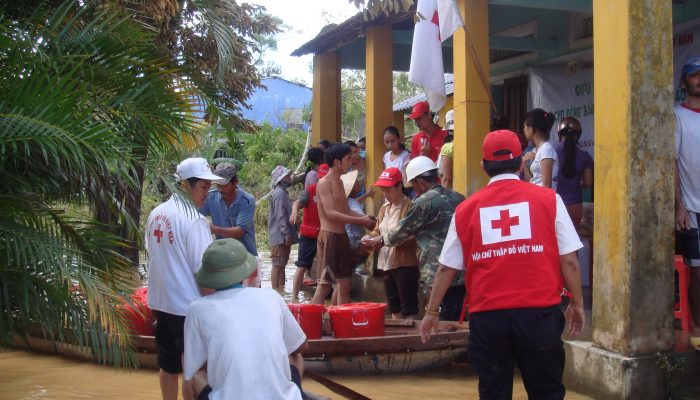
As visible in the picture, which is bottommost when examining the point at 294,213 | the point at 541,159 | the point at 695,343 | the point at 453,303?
the point at 695,343

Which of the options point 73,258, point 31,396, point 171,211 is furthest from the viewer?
point 31,396

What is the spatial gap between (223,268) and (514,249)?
1.50 meters

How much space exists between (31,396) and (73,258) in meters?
2.69

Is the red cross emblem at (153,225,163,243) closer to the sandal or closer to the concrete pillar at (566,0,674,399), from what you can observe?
the concrete pillar at (566,0,674,399)

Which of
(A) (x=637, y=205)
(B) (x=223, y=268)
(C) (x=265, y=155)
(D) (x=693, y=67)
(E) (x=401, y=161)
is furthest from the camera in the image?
(C) (x=265, y=155)

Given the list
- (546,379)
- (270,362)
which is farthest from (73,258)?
(546,379)

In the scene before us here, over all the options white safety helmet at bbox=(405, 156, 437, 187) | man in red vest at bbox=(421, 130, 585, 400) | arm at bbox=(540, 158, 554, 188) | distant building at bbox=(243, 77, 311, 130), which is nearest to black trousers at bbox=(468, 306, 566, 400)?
man in red vest at bbox=(421, 130, 585, 400)

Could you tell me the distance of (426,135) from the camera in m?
10.6

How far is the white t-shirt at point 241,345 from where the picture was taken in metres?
3.49

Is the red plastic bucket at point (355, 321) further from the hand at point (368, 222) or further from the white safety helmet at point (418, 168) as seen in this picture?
the hand at point (368, 222)

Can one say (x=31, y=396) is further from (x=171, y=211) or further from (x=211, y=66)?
(x=211, y=66)

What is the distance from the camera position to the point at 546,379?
419cm

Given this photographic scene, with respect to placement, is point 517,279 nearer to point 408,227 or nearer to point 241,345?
point 241,345

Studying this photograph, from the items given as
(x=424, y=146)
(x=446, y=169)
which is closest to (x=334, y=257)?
(x=446, y=169)
